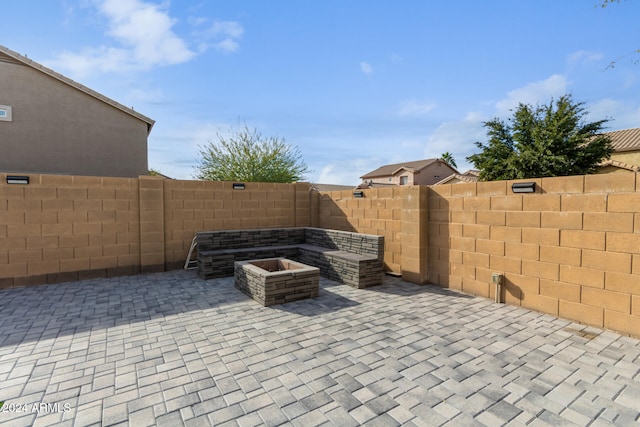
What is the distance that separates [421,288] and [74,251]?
7.40 meters

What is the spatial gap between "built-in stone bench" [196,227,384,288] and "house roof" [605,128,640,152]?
78.2ft

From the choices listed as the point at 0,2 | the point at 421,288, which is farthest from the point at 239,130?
the point at 421,288

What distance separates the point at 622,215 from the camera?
3.86 m

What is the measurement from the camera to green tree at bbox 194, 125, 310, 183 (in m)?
15.9

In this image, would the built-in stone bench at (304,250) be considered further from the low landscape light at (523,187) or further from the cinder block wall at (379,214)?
the low landscape light at (523,187)

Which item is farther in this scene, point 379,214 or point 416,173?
point 416,173

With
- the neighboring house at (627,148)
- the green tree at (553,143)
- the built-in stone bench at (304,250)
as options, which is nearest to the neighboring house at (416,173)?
the neighboring house at (627,148)

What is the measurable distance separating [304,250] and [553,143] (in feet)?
52.7

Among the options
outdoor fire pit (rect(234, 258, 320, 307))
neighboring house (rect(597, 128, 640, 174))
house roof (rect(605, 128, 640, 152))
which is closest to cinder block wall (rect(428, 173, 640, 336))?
outdoor fire pit (rect(234, 258, 320, 307))

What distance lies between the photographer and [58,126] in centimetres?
1185

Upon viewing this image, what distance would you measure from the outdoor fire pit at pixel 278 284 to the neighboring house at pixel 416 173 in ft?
114

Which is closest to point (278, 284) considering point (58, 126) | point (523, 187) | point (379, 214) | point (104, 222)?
point (379, 214)

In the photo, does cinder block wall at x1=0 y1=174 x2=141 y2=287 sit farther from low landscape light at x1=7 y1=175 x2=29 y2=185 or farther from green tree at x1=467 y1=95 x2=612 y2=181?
green tree at x1=467 y1=95 x2=612 y2=181

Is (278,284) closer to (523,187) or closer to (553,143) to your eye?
(523,187)
